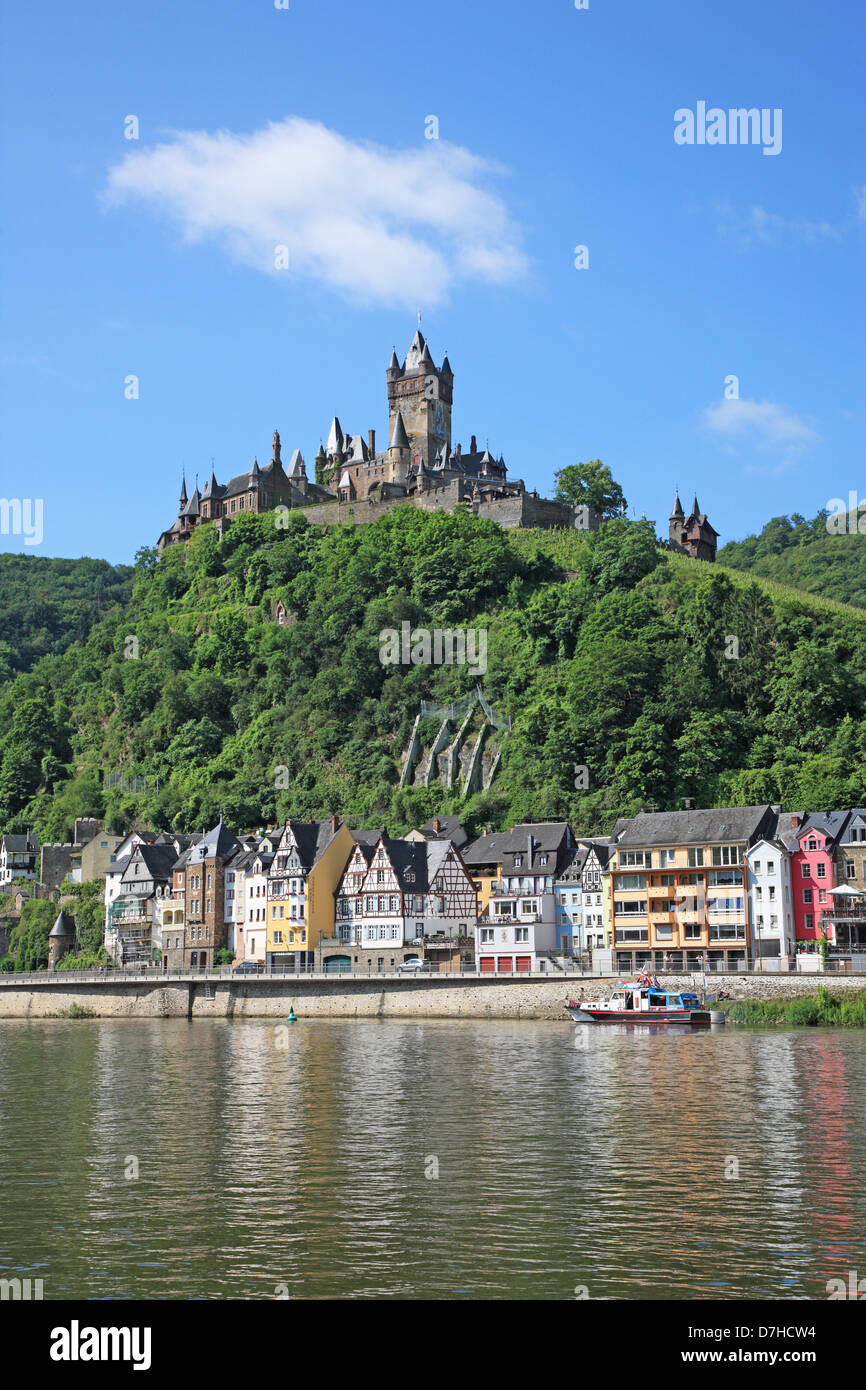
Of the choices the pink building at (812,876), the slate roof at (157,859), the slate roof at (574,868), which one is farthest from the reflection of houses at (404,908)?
the pink building at (812,876)

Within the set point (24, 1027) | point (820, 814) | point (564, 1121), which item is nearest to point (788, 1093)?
point (564, 1121)

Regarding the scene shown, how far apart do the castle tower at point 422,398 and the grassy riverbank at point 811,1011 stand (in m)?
107

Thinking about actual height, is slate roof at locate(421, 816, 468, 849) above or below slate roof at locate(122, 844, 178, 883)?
above

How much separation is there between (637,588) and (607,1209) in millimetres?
88273

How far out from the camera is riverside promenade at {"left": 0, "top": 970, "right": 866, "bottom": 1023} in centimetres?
6000

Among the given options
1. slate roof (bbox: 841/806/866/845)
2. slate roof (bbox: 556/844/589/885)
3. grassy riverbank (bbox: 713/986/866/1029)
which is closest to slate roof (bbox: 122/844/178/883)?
slate roof (bbox: 556/844/589/885)

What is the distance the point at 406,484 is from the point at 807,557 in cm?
4539

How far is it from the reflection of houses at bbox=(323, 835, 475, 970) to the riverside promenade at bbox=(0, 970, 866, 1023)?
28.8ft

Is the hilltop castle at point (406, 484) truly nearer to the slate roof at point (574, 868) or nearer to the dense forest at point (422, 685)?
the dense forest at point (422, 685)

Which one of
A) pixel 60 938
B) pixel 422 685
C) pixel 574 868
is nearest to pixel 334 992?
pixel 574 868

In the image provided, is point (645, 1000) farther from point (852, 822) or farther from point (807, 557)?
point (807, 557)

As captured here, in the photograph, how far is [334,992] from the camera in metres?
70.1

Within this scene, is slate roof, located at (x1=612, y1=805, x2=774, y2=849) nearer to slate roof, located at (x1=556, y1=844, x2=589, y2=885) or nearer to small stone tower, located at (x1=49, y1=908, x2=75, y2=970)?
slate roof, located at (x1=556, y1=844, x2=589, y2=885)

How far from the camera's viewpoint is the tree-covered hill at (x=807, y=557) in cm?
14038
